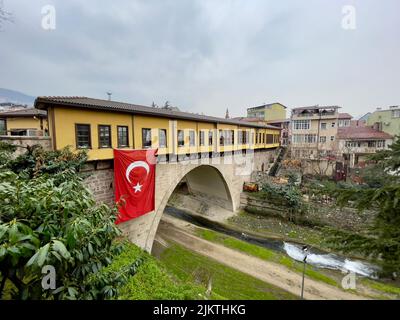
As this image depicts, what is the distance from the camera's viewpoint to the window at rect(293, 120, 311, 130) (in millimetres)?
30750

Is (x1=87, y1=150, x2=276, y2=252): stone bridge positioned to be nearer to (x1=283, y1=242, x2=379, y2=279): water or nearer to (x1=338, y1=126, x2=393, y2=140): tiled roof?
(x1=283, y1=242, x2=379, y2=279): water

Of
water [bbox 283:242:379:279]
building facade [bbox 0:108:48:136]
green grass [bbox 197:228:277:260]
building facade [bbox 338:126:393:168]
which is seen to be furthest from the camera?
building facade [bbox 338:126:393:168]

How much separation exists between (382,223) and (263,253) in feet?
33.0

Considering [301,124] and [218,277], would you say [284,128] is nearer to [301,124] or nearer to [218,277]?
[301,124]

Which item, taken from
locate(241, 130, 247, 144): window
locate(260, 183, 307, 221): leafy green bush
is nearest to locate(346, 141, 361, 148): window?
locate(260, 183, 307, 221): leafy green bush

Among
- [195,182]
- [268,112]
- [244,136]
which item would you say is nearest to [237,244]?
[195,182]

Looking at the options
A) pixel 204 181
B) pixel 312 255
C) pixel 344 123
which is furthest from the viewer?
pixel 344 123

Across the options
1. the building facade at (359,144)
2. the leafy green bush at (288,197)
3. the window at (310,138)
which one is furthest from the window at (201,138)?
the window at (310,138)

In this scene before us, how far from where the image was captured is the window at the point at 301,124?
101 ft

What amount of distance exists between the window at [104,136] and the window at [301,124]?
29684 millimetres

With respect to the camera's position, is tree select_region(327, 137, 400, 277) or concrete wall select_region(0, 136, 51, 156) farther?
concrete wall select_region(0, 136, 51, 156)

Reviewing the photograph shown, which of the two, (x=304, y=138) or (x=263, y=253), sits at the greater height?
(x=304, y=138)

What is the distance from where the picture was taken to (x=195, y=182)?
81.8 feet
